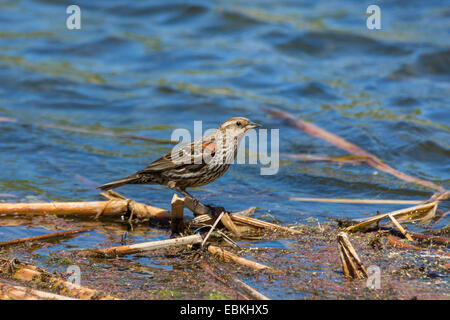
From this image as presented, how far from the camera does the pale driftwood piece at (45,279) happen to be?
4773 millimetres

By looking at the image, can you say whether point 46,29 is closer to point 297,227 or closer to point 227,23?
point 227,23

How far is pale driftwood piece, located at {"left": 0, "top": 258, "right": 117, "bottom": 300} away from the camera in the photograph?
15.7 ft

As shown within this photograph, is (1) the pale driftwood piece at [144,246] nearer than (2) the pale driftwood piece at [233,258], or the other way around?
(2) the pale driftwood piece at [233,258]

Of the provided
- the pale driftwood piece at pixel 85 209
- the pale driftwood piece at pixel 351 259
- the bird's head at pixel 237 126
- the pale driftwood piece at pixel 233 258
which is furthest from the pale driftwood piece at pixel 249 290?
the bird's head at pixel 237 126

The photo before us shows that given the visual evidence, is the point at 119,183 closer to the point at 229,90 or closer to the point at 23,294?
the point at 23,294

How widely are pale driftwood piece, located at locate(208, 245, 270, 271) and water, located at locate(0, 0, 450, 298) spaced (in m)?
1.48

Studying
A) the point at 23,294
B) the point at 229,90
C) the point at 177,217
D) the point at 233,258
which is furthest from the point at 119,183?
the point at 229,90

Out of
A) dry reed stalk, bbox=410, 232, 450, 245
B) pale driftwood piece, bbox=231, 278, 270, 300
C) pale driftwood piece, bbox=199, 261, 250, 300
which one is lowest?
pale driftwood piece, bbox=199, 261, 250, 300

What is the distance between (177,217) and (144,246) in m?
1.12

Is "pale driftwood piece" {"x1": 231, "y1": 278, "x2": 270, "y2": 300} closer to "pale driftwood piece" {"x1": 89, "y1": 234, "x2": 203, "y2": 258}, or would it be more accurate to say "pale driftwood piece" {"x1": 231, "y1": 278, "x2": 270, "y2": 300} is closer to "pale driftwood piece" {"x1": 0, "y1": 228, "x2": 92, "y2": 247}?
"pale driftwood piece" {"x1": 89, "y1": 234, "x2": 203, "y2": 258}

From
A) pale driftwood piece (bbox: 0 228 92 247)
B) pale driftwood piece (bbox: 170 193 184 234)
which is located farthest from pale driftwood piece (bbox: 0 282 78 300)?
pale driftwood piece (bbox: 170 193 184 234)

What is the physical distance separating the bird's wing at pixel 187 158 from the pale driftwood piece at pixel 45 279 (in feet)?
7.27

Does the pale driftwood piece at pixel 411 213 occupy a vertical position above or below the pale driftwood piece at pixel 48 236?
above

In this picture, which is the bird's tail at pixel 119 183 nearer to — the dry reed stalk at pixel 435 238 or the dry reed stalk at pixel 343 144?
the dry reed stalk at pixel 435 238
